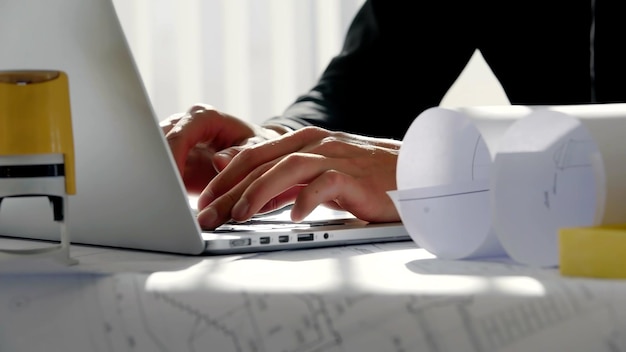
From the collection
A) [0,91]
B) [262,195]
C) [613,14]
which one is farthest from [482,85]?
[0,91]

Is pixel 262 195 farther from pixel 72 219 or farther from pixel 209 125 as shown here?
pixel 209 125

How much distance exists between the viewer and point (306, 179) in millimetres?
637

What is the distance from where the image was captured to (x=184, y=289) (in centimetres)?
42

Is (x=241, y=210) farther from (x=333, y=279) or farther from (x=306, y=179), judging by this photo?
(x=333, y=279)

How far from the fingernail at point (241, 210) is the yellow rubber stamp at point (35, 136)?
0.15 metres

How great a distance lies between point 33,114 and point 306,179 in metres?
0.23

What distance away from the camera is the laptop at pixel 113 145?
1.67 ft

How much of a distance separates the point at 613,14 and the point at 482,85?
132 centimetres

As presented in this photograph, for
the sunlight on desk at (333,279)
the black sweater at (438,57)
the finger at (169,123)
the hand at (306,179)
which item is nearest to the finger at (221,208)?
the hand at (306,179)

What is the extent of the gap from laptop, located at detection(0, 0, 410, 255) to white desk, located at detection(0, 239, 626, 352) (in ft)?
0.16

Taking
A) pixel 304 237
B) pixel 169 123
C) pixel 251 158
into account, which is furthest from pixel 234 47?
pixel 304 237

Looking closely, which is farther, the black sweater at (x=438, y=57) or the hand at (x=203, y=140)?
the black sweater at (x=438, y=57)

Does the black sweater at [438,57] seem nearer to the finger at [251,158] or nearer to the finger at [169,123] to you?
the finger at [169,123]

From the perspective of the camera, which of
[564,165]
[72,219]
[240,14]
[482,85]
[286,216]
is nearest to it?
[564,165]
